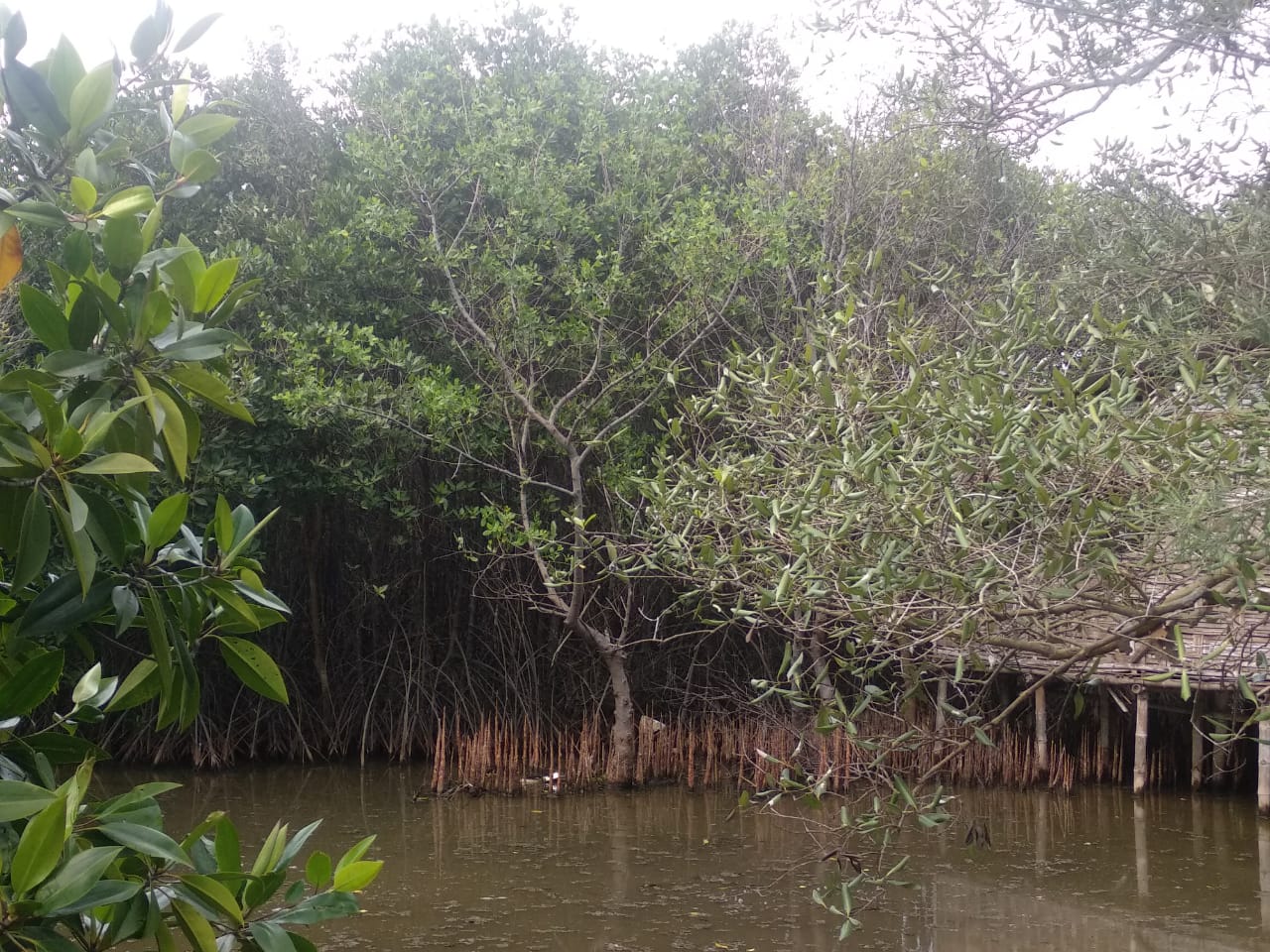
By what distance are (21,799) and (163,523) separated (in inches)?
11.6

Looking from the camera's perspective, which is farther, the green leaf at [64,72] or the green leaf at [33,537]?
the green leaf at [64,72]

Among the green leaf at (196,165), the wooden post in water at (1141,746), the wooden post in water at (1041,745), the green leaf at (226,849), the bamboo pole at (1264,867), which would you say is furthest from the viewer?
the wooden post in water at (1041,745)

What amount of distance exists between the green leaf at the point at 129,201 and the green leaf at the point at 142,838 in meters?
0.59

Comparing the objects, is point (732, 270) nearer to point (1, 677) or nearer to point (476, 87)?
point (476, 87)

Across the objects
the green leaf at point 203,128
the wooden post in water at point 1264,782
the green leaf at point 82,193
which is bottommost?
the wooden post in water at point 1264,782

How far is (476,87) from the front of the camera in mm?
8602

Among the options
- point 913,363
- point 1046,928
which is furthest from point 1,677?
point 1046,928

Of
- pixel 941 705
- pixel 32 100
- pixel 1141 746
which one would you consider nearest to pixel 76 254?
pixel 32 100

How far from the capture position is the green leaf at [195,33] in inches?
47.4

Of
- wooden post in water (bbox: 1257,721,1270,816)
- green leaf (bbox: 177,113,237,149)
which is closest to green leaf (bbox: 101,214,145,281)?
green leaf (bbox: 177,113,237,149)

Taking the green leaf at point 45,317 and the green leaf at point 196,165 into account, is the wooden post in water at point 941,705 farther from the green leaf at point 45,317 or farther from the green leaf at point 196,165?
the green leaf at point 45,317

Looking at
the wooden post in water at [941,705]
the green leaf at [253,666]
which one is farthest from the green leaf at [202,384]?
the wooden post in water at [941,705]

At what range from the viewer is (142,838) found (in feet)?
3.34

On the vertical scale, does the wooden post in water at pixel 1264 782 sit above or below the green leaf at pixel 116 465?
below
